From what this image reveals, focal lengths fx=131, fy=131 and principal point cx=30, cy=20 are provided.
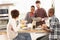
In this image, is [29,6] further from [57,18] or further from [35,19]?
[57,18]

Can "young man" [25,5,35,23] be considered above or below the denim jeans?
above

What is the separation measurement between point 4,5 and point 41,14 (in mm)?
388

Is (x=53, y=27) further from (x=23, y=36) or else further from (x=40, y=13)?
(x=23, y=36)

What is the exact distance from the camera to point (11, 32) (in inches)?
52.7

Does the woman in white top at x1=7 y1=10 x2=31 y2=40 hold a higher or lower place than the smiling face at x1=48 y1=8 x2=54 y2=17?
lower

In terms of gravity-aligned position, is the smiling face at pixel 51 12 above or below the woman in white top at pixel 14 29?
above

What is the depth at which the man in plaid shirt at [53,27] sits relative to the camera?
4.24 feet

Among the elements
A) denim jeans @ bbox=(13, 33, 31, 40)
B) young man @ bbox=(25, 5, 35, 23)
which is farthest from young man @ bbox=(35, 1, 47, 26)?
denim jeans @ bbox=(13, 33, 31, 40)

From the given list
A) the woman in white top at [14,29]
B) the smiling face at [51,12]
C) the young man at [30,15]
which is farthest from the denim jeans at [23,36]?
the smiling face at [51,12]

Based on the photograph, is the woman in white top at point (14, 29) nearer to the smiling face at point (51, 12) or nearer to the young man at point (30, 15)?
the young man at point (30, 15)

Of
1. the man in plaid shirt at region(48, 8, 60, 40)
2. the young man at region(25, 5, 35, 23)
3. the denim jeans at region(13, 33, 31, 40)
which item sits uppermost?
the young man at region(25, 5, 35, 23)

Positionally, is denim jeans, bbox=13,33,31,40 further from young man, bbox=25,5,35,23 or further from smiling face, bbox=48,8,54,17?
smiling face, bbox=48,8,54,17

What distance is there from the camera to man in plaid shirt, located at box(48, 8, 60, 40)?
129 cm

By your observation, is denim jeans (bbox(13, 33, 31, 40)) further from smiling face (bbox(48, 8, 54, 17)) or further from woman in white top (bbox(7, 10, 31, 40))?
smiling face (bbox(48, 8, 54, 17))
